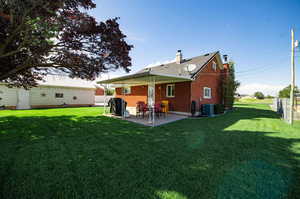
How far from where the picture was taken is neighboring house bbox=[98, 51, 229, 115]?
10.3 metres

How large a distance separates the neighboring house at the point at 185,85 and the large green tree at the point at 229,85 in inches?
12.8

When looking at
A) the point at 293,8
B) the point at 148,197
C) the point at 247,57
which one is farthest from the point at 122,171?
the point at 247,57

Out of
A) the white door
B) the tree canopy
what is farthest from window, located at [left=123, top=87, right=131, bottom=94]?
the white door

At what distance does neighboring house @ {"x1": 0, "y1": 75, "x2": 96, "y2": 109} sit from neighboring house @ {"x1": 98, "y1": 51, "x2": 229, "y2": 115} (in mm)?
7442

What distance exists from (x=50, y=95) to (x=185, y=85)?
1696cm

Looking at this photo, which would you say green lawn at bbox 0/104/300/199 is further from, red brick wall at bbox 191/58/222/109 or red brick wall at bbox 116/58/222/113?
red brick wall at bbox 191/58/222/109

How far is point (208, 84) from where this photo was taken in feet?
41.8

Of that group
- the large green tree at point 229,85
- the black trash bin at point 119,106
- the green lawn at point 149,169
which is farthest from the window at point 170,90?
the green lawn at point 149,169

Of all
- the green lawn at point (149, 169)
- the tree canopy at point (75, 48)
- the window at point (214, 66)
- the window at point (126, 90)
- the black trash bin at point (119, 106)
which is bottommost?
the green lawn at point (149, 169)

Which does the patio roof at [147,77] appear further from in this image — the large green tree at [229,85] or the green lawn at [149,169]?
the large green tree at [229,85]

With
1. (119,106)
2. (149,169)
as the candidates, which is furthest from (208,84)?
(149,169)

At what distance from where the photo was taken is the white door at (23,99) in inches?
540

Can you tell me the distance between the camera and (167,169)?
2602 millimetres

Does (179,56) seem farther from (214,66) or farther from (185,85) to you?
(185,85)
